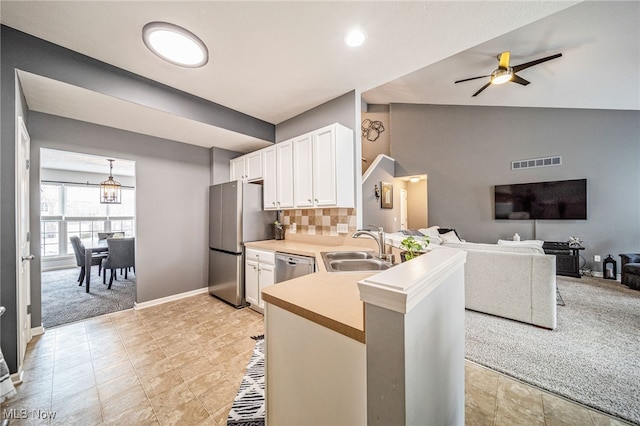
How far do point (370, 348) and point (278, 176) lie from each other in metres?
2.75

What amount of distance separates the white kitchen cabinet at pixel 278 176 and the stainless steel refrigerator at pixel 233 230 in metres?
0.22

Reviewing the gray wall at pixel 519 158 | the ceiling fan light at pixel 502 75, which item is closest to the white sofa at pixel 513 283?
the ceiling fan light at pixel 502 75

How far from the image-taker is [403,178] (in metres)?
7.05

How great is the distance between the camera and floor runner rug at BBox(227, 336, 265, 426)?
4.61 feet

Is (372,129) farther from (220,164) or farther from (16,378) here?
(16,378)

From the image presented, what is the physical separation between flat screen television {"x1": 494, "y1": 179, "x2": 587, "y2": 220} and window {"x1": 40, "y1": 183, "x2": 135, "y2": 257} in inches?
336

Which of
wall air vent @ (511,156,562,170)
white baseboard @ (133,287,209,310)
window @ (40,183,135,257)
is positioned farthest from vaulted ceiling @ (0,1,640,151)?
window @ (40,183,135,257)

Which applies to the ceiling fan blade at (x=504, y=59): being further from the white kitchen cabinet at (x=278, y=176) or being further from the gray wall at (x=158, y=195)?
the gray wall at (x=158, y=195)

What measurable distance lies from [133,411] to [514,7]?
11.9 feet

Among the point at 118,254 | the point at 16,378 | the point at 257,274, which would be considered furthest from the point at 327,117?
the point at 118,254

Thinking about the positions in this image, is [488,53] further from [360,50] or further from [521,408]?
[521,408]

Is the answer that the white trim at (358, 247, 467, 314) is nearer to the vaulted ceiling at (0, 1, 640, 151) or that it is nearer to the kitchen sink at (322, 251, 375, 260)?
the kitchen sink at (322, 251, 375, 260)

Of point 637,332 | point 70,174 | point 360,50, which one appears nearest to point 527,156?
point 637,332

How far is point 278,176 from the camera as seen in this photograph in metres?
3.17
